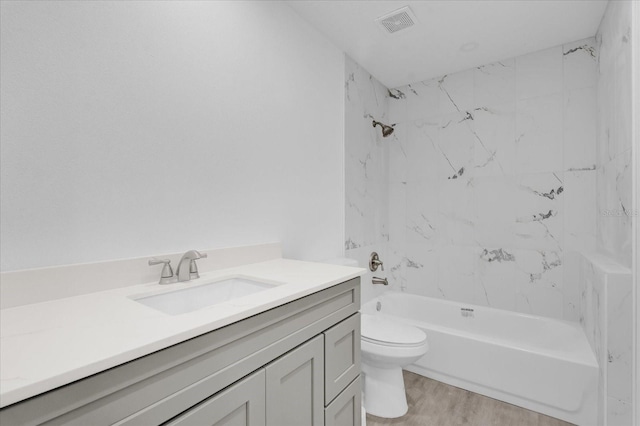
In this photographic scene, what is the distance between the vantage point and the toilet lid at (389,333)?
1.78 metres

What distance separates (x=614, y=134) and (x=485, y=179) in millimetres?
926

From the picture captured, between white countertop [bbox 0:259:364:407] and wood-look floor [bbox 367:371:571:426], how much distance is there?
1.34 metres

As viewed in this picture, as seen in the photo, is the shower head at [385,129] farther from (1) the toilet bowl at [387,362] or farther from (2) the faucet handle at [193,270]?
(2) the faucet handle at [193,270]

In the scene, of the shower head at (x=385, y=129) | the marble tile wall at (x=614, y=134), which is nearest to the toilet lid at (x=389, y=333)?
the marble tile wall at (x=614, y=134)

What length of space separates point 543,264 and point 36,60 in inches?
121

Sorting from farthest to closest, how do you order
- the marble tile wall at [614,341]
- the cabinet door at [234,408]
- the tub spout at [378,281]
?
1. the tub spout at [378,281]
2. the marble tile wall at [614,341]
3. the cabinet door at [234,408]

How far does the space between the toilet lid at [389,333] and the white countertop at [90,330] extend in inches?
37.5

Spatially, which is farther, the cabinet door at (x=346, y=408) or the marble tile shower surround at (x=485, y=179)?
the marble tile shower surround at (x=485, y=179)

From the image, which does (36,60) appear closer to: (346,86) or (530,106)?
(346,86)

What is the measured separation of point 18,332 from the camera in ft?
2.16

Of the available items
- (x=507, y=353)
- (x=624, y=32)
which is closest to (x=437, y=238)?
(x=507, y=353)

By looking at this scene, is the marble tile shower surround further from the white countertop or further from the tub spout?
the white countertop

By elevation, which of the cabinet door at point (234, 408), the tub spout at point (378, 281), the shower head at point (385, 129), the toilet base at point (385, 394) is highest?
the shower head at point (385, 129)

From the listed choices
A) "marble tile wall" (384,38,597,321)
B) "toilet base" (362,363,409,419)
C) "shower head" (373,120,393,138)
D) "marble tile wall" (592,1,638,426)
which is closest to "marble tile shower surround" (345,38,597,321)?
"marble tile wall" (384,38,597,321)
